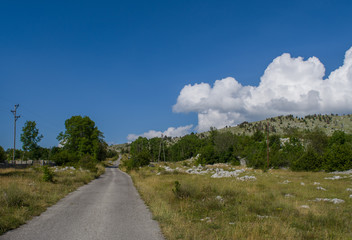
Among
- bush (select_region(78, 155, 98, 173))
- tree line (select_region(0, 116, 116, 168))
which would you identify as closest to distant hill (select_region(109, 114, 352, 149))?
tree line (select_region(0, 116, 116, 168))

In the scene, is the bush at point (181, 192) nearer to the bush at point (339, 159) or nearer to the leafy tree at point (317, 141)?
the bush at point (339, 159)

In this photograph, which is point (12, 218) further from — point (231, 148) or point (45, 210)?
point (231, 148)

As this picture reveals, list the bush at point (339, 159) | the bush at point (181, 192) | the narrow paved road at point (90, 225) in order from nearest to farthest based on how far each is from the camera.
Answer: the narrow paved road at point (90, 225) → the bush at point (181, 192) → the bush at point (339, 159)

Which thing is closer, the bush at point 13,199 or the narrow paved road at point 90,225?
the narrow paved road at point 90,225

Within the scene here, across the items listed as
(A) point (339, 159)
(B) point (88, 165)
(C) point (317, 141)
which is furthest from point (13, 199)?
(C) point (317, 141)

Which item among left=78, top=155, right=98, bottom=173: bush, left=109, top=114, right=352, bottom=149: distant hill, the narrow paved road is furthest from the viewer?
left=109, top=114, right=352, bottom=149: distant hill

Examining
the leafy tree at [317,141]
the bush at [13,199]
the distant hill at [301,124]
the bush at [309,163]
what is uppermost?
the distant hill at [301,124]

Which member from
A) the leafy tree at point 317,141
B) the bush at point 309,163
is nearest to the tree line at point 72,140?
the bush at point 309,163

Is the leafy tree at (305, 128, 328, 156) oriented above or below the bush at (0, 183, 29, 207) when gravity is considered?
above

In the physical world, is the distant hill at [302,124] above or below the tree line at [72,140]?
above

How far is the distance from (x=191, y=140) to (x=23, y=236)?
11621 centimetres

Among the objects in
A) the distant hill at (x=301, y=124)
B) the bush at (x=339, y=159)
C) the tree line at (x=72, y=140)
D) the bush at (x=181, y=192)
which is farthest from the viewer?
the distant hill at (x=301, y=124)

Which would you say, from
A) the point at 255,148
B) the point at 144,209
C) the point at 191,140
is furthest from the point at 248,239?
the point at 191,140

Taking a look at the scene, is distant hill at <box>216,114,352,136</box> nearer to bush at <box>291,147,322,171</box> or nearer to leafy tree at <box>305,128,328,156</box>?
leafy tree at <box>305,128,328,156</box>
